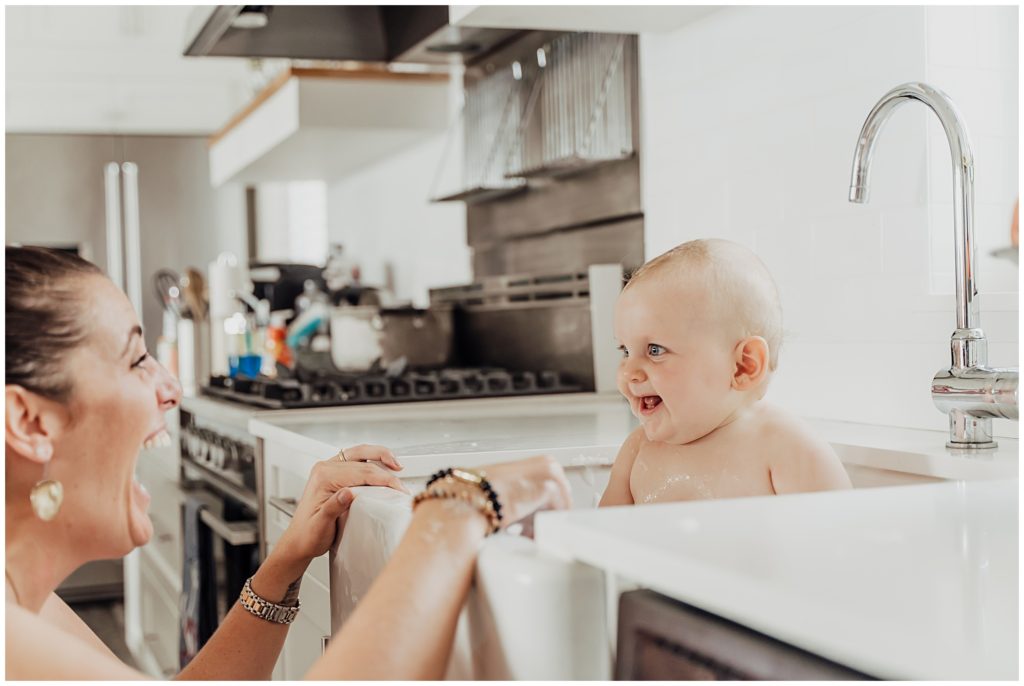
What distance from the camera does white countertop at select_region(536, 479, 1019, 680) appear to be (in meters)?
0.52

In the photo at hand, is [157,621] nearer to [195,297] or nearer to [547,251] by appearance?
[195,297]

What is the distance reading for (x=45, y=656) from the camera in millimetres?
771

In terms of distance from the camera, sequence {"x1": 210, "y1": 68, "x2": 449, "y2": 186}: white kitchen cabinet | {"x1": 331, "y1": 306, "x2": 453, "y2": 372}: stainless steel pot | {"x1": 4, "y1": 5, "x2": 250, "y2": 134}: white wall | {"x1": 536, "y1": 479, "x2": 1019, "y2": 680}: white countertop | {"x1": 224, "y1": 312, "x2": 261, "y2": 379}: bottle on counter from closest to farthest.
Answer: {"x1": 536, "y1": 479, "x2": 1019, "y2": 680}: white countertop
{"x1": 331, "y1": 306, "x2": 453, "y2": 372}: stainless steel pot
{"x1": 210, "y1": 68, "x2": 449, "y2": 186}: white kitchen cabinet
{"x1": 224, "y1": 312, "x2": 261, "y2": 379}: bottle on counter
{"x1": 4, "y1": 5, "x2": 250, "y2": 134}: white wall

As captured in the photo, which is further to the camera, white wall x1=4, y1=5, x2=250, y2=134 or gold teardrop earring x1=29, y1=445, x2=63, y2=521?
white wall x1=4, y1=5, x2=250, y2=134

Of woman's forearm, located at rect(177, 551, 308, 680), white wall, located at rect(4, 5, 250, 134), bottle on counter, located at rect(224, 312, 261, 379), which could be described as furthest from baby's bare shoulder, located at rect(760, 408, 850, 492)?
white wall, located at rect(4, 5, 250, 134)

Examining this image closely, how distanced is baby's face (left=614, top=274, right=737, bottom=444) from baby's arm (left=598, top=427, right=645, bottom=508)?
0.08m

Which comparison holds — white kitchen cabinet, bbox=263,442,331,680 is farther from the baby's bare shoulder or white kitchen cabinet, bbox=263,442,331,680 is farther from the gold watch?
the baby's bare shoulder

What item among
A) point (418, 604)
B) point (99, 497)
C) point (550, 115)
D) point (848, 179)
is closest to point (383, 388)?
point (550, 115)

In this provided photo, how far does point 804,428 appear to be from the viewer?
1303 millimetres

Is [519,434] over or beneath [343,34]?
beneath

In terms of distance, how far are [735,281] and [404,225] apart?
2.87 m

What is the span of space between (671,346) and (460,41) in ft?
6.07

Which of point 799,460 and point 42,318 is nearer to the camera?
point 42,318

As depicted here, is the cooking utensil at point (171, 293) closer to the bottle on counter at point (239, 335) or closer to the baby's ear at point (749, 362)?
the bottle on counter at point (239, 335)
